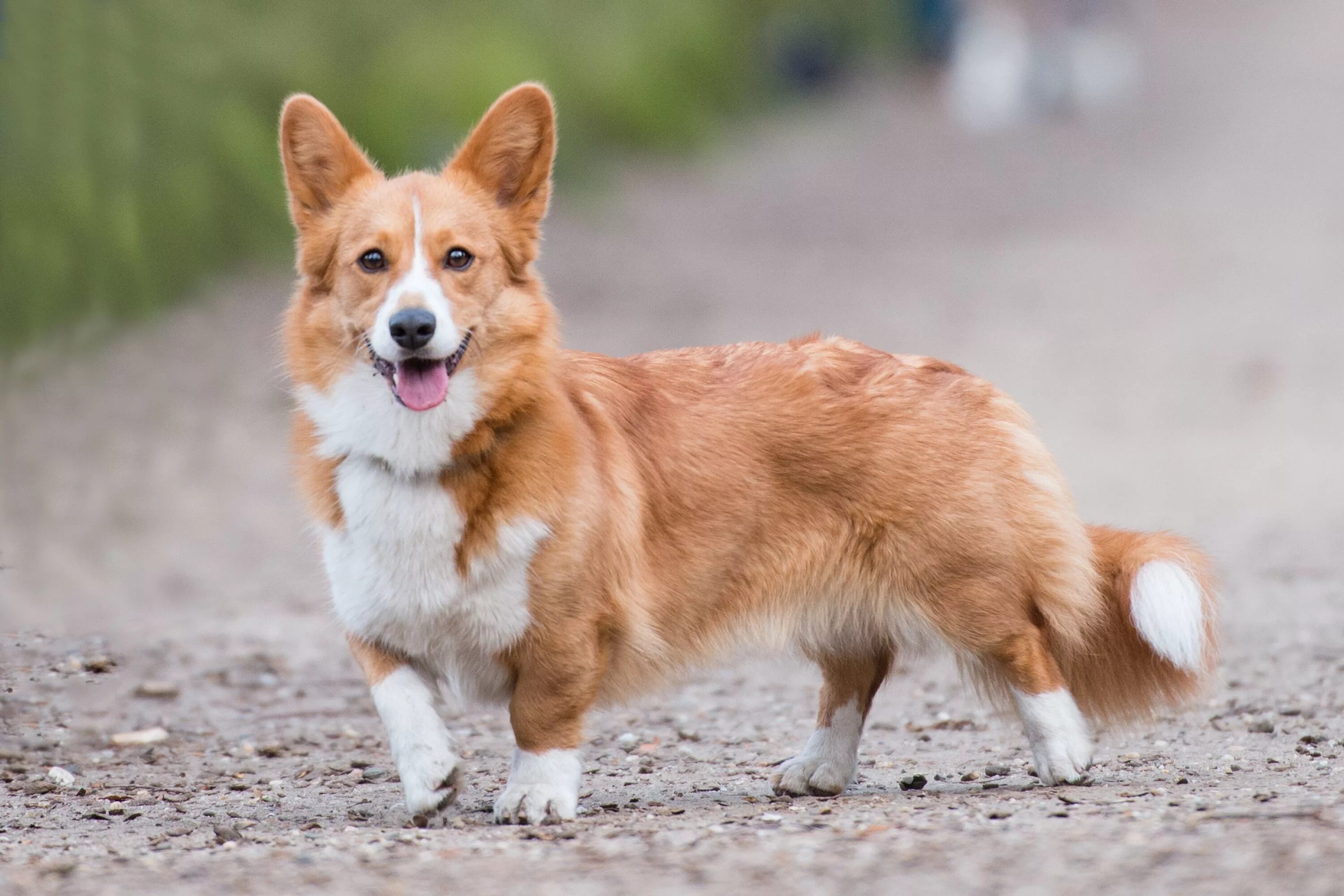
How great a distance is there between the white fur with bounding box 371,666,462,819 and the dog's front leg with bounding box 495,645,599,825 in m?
0.16

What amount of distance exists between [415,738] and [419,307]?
103 centimetres

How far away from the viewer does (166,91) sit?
37.0 feet

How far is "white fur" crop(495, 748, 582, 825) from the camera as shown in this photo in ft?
13.8

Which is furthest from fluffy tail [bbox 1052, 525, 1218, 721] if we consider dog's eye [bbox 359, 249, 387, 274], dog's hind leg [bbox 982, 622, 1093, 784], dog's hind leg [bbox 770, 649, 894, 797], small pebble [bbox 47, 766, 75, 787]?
small pebble [bbox 47, 766, 75, 787]

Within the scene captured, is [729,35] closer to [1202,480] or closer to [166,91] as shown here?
[166,91]

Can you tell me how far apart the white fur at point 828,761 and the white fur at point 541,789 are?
75cm

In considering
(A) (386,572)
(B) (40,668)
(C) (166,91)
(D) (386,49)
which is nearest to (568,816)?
(A) (386,572)

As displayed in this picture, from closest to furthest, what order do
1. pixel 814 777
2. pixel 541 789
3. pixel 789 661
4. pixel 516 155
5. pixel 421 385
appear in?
1. pixel 421 385
2. pixel 541 789
3. pixel 516 155
4. pixel 814 777
5. pixel 789 661

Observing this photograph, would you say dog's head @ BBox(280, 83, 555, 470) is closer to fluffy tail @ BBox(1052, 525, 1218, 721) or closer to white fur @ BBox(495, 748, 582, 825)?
white fur @ BBox(495, 748, 582, 825)

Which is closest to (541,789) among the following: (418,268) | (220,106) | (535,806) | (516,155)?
(535,806)

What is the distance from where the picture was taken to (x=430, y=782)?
4125 mm

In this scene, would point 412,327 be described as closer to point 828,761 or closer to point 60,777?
point 828,761

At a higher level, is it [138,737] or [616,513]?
[616,513]

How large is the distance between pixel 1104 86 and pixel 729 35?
4.21 m
